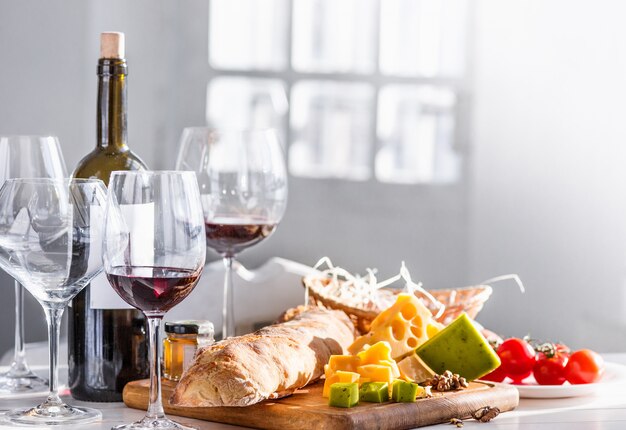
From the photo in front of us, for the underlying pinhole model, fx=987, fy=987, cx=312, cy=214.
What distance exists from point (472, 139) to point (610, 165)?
0.49 m

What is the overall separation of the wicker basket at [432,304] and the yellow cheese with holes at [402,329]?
0.41 ft

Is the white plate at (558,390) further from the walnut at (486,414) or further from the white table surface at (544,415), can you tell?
the walnut at (486,414)

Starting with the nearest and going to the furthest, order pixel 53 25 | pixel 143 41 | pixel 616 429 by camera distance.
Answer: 1. pixel 616 429
2. pixel 53 25
3. pixel 143 41

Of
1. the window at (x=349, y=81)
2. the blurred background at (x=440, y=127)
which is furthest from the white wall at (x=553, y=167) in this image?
the window at (x=349, y=81)

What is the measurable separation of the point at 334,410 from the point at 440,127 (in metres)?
2.41

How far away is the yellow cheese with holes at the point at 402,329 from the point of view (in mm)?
1196

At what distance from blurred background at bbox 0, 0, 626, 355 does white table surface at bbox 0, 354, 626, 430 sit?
1.93 meters

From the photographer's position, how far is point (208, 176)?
1.35 metres

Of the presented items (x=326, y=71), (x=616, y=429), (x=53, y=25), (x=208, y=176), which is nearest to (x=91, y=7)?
(x=53, y=25)

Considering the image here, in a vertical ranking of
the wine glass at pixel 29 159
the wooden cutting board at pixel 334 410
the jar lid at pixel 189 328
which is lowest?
the wooden cutting board at pixel 334 410

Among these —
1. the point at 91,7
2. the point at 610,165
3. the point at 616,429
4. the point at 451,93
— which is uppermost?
the point at 91,7

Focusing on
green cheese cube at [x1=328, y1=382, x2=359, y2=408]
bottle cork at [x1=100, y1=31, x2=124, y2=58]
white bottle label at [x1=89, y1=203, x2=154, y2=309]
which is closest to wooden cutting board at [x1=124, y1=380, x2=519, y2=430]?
green cheese cube at [x1=328, y1=382, x2=359, y2=408]

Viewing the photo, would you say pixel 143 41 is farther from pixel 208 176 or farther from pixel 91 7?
pixel 208 176

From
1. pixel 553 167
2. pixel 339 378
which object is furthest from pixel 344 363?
pixel 553 167
